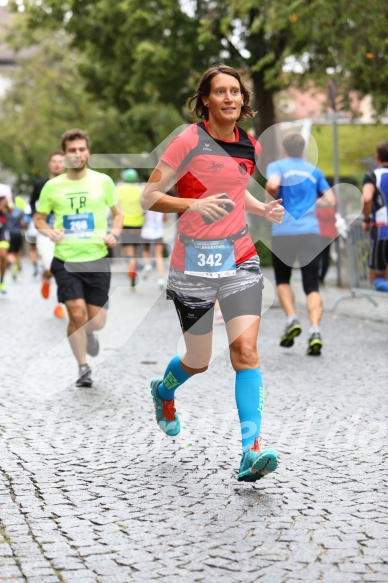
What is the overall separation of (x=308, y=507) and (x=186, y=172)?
1.73 meters

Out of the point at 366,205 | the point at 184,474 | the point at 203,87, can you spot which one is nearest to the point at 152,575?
the point at 184,474

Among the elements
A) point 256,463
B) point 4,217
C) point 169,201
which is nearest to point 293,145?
point 169,201

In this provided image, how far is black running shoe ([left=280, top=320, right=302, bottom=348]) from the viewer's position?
9.77 meters

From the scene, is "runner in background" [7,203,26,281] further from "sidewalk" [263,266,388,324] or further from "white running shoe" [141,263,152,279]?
"sidewalk" [263,266,388,324]

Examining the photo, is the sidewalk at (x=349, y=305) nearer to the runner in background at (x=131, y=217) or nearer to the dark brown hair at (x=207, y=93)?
the runner in background at (x=131, y=217)

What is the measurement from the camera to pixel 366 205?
10258mm

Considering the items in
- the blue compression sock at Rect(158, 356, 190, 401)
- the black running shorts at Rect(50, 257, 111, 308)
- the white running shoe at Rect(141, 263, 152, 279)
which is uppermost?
the black running shorts at Rect(50, 257, 111, 308)

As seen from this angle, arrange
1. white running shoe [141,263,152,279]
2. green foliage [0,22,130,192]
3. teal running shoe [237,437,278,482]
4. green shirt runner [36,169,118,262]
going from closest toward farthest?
1. teal running shoe [237,437,278,482]
2. green shirt runner [36,169,118,262]
3. white running shoe [141,263,152,279]
4. green foliage [0,22,130,192]

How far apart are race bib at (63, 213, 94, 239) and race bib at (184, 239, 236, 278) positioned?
10.9 feet

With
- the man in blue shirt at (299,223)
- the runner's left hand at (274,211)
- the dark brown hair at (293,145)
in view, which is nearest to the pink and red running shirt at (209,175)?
the runner's left hand at (274,211)

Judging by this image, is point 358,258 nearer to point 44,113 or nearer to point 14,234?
point 14,234

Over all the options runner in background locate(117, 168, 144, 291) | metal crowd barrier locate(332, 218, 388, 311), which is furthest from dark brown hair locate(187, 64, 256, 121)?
runner in background locate(117, 168, 144, 291)

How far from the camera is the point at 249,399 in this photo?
4969 millimetres

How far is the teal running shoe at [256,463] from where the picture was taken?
182 inches
